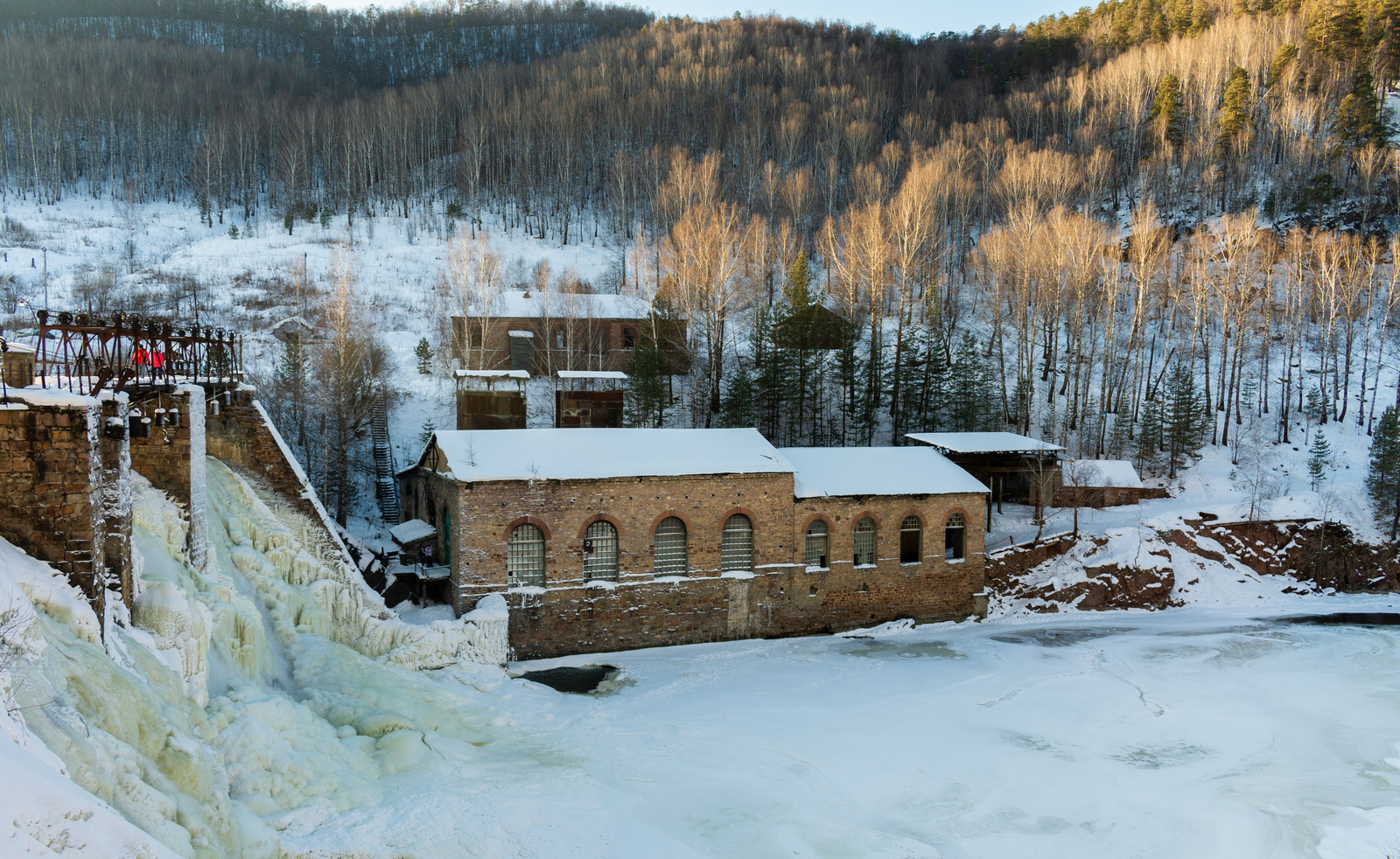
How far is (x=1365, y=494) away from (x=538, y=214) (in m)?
51.5

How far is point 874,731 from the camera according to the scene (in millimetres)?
14547

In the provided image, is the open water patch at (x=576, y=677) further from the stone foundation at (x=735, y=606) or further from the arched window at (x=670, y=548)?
the arched window at (x=670, y=548)

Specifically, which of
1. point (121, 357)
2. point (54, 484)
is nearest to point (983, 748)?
point (54, 484)

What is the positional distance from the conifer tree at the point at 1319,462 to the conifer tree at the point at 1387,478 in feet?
4.67

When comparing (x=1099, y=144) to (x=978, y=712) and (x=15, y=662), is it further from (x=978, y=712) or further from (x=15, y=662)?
(x=15, y=662)

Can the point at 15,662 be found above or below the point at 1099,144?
below

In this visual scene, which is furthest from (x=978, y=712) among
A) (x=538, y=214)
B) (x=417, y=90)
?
(x=417, y=90)

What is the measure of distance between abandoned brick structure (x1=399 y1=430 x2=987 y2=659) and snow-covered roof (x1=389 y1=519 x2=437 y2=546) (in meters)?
0.30

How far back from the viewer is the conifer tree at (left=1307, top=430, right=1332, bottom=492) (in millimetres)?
29297

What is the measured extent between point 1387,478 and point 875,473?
19618 mm

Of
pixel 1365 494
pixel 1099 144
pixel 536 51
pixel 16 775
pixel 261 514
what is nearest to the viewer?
pixel 16 775

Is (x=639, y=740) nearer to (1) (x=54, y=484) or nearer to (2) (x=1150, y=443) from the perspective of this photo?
(1) (x=54, y=484)

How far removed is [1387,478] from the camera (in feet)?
90.5

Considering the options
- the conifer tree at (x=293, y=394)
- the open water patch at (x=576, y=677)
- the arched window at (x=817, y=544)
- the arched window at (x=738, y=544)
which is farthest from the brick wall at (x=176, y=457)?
the conifer tree at (x=293, y=394)
